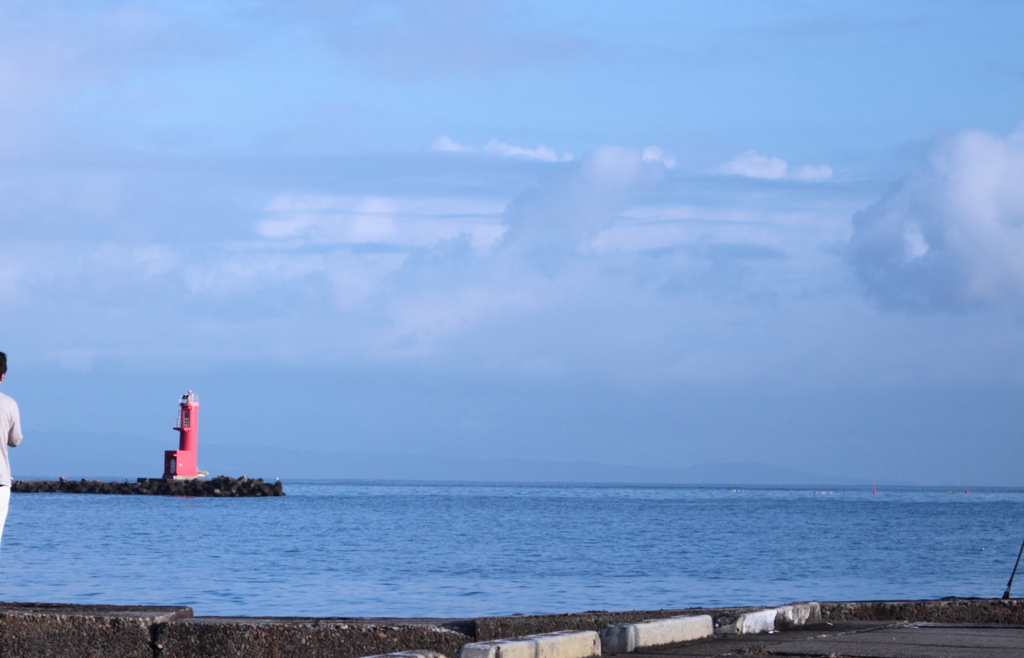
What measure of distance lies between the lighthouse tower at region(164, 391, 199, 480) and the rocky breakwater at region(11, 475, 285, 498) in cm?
318

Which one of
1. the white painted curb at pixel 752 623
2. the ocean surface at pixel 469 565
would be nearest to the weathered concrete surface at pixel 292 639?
the white painted curb at pixel 752 623

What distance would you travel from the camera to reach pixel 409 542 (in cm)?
4059

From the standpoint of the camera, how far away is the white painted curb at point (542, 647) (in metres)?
5.10

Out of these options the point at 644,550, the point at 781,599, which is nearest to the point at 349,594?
the point at 781,599

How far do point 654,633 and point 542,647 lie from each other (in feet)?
3.45

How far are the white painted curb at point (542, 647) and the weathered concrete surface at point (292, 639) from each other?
3.18 ft

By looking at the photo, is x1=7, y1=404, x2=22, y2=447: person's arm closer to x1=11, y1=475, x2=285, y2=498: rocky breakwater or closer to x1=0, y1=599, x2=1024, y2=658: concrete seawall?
x1=0, y1=599, x2=1024, y2=658: concrete seawall

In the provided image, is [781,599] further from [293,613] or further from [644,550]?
[644,550]

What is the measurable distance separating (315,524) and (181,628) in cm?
4895

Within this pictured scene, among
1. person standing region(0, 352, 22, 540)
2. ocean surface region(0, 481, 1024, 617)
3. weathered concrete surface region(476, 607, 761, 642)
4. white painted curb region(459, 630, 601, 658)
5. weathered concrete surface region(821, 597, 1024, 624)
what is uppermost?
person standing region(0, 352, 22, 540)

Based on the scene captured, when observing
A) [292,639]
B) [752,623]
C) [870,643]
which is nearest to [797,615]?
[752,623]

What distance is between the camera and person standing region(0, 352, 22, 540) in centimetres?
701

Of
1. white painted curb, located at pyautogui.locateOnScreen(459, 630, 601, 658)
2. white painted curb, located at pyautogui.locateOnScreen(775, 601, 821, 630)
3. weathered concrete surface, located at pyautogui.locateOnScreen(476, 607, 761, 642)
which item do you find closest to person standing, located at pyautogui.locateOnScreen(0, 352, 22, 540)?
weathered concrete surface, located at pyautogui.locateOnScreen(476, 607, 761, 642)

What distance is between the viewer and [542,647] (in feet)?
17.7
